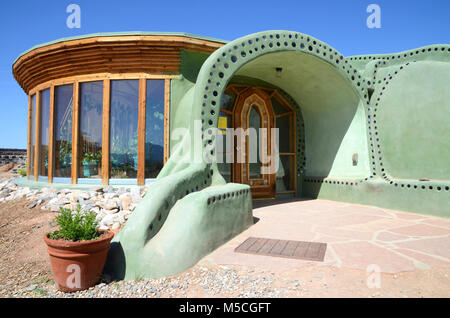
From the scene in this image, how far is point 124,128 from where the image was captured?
779cm

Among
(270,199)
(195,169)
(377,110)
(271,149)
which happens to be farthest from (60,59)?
(377,110)

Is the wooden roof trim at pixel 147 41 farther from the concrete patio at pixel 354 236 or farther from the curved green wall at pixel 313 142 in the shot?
the concrete patio at pixel 354 236

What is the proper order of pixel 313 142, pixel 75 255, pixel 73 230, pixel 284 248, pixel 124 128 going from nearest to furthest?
pixel 75 255 → pixel 73 230 → pixel 284 248 → pixel 124 128 → pixel 313 142

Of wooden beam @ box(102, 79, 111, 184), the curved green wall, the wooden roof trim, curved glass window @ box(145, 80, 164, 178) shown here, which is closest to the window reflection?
the curved green wall

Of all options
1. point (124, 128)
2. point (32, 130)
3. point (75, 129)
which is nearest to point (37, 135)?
point (32, 130)

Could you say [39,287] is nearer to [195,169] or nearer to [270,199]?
[195,169]

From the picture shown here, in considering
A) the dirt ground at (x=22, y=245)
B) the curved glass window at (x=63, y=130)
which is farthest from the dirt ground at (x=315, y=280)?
the curved glass window at (x=63, y=130)

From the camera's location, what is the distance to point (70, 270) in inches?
116

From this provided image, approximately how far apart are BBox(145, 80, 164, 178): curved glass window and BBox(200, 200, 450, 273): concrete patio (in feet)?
9.59

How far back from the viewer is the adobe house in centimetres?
580

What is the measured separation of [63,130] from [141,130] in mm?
2605

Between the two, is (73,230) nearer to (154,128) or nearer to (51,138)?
(154,128)

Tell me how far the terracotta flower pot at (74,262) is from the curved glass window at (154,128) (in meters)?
4.71

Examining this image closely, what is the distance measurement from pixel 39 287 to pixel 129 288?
1.16 m
